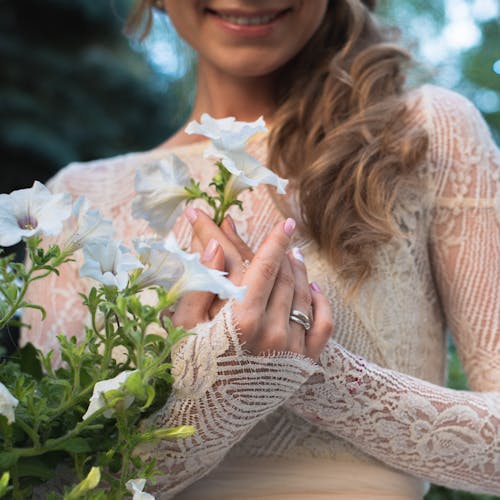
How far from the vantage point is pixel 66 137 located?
22.0ft

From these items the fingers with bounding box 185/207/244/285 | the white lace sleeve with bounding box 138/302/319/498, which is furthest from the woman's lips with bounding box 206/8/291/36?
the white lace sleeve with bounding box 138/302/319/498

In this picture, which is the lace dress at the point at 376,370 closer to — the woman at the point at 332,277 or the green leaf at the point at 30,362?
the woman at the point at 332,277

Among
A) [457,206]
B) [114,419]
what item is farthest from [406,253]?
[114,419]

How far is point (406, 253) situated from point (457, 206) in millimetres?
134

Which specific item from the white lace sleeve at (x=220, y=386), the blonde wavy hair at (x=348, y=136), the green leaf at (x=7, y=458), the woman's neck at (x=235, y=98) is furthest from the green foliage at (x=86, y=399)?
the woman's neck at (x=235, y=98)

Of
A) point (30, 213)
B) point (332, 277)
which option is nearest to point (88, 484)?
point (30, 213)

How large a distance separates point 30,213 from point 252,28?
0.94 metres

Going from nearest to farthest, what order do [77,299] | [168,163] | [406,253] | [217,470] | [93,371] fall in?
[93,371], [168,163], [217,470], [406,253], [77,299]

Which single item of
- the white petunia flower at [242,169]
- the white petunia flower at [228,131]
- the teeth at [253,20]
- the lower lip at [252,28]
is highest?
the teeth at [253,20]

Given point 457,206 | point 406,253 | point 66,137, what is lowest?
point 66,137

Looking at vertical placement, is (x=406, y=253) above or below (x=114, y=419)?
above

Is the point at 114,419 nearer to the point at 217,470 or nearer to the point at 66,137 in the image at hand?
the point at 217,470

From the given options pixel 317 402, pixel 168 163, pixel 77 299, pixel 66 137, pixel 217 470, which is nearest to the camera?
pixel 168 163

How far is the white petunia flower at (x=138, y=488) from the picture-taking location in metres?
0.89
